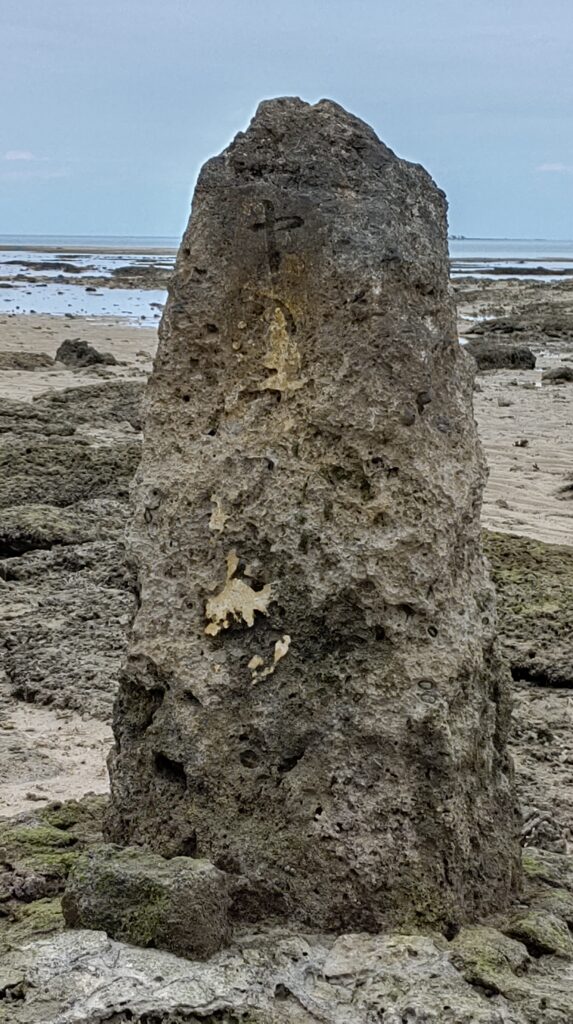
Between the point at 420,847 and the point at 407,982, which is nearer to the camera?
the point at 407,982

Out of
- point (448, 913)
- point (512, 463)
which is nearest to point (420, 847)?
point (448, 913)

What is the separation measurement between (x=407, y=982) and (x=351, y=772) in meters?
0.49

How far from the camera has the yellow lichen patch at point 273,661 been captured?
2.83 meters

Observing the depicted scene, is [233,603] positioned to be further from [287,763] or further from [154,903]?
[154,903]

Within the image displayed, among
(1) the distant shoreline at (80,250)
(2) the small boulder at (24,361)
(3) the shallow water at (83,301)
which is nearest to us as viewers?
(2) the small boulder at (24,361)

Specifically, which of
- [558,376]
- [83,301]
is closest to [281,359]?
[558,376]

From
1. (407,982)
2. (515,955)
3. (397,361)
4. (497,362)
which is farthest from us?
(497,362)

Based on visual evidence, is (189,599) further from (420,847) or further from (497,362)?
(497,362)

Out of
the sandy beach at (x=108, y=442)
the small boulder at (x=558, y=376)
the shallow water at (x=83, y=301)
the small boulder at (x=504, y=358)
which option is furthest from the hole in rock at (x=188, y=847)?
the shallow water at (x=83, y=301)

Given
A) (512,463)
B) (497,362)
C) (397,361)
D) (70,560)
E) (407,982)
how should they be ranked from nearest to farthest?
1. (407,982)
2. (397,361)
3. (70,560)
4. (512,463)
5. (497,362)

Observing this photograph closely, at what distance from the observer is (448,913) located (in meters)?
2.73

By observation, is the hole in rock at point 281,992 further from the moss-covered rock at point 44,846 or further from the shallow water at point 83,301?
the shallow water at point 83,301

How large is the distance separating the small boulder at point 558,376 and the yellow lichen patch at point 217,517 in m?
12.8

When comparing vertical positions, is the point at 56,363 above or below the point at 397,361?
below
